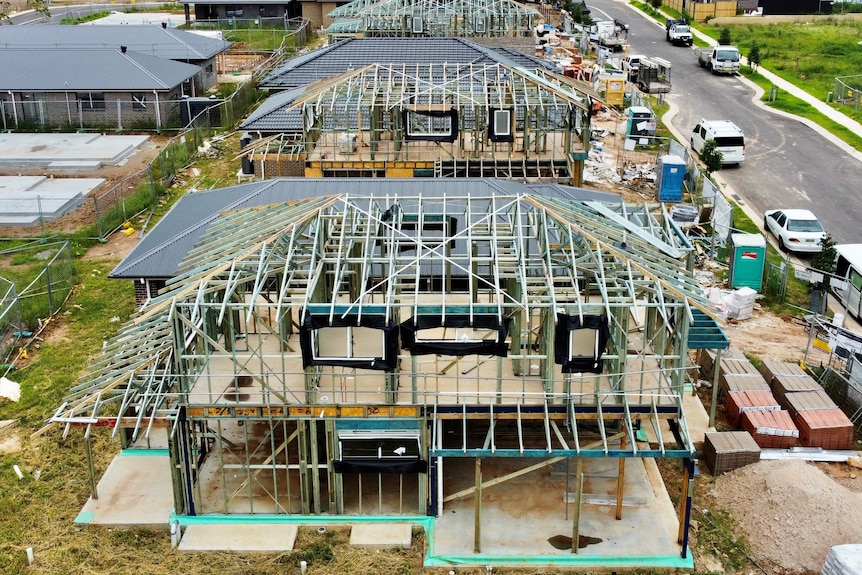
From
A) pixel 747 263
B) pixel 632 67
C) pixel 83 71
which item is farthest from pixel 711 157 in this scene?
pixel 83 71

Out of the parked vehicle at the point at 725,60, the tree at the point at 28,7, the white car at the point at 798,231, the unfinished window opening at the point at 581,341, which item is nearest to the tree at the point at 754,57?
the parked vehicle at the point at 725,60

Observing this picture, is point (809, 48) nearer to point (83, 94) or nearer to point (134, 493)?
point (83, 94)

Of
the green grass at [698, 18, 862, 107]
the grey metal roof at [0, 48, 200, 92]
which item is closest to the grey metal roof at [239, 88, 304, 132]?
the grey metal roof at [0, 48, 200, 92]

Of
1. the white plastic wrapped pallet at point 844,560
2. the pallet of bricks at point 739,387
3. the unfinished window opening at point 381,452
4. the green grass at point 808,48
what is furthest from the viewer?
the green grass at point 808,48

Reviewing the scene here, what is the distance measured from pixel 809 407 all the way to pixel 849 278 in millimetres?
8502

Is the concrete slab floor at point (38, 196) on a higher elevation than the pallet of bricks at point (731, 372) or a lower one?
higher

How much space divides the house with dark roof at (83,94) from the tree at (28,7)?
101 feet

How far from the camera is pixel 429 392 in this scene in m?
21.9

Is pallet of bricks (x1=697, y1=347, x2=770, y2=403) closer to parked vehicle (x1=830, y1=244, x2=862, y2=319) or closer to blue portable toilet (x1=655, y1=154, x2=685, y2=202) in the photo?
parked vehicle (x1=830, y1=244, x2=862, y2=319)

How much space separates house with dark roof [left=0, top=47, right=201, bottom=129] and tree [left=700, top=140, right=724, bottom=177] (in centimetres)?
3148

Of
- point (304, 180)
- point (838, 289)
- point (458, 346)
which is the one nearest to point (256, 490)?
point (458, 346)

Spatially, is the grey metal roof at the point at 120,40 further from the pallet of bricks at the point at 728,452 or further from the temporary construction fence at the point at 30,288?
the pallet of bricks at the point at 728,452

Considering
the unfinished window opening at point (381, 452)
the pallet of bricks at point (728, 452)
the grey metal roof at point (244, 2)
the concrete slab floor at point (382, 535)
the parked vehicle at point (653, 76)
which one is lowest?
the concrete slab floor at point (382, 535)

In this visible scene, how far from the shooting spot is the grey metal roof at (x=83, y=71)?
56.1m
